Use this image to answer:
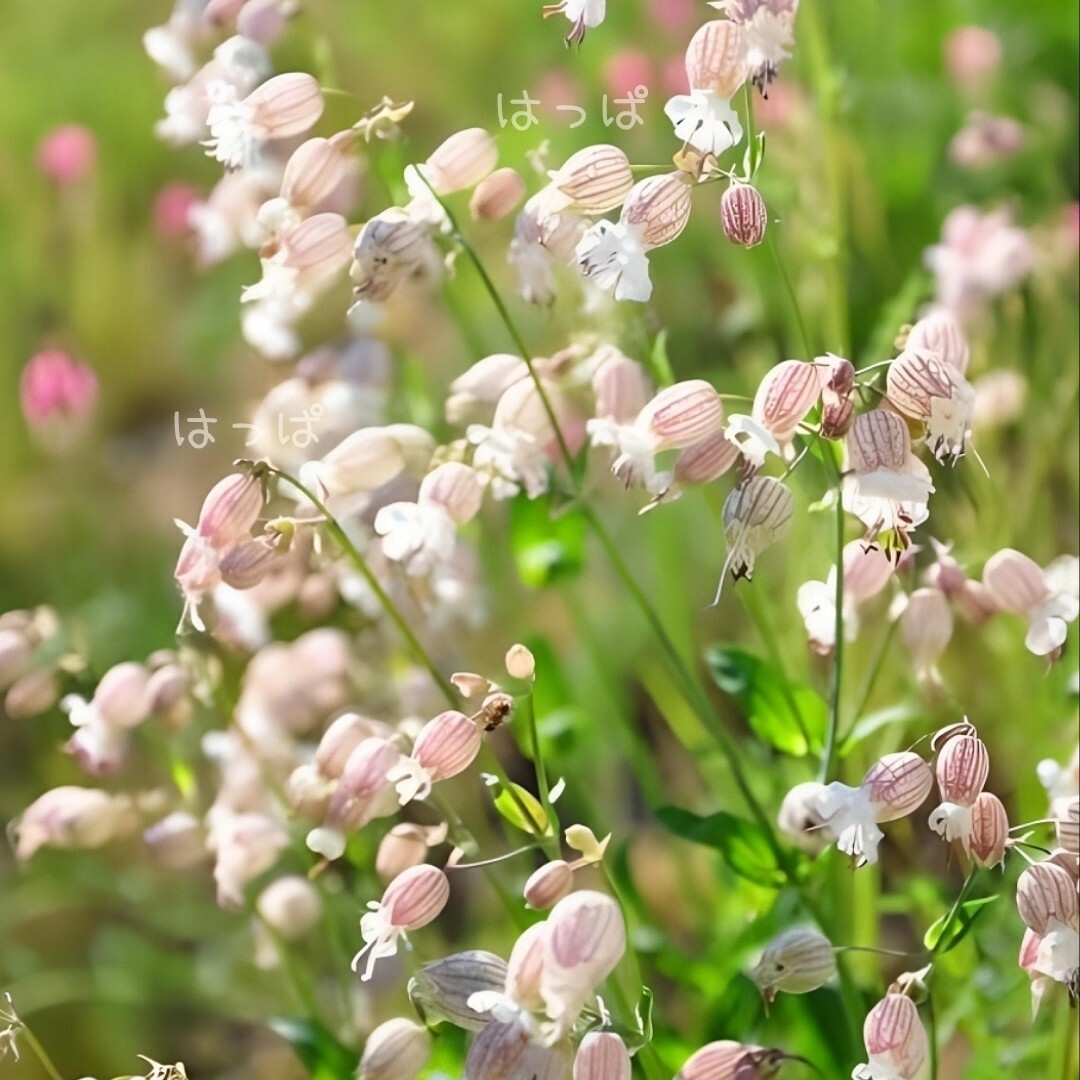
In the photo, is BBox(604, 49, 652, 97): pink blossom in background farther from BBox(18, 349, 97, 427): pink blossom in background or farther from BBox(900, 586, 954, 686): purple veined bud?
BBox(900, 586, 954, 686): purple veined bud

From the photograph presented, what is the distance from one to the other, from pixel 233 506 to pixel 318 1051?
0.30 m

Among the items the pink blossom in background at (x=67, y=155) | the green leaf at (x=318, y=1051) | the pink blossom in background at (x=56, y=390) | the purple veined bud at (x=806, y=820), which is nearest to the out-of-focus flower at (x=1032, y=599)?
the purple veined bud at (x=806, y=820)

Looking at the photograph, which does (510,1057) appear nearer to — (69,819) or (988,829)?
(988,829)

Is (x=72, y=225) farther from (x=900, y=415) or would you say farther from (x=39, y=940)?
(x=900, y=415)

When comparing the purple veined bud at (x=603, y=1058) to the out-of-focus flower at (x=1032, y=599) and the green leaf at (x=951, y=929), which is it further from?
the out-of-focus flower at (x=1032, y=599)

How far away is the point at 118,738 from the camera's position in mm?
747

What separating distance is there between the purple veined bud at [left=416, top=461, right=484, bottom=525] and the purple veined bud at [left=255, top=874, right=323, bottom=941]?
0.30 m

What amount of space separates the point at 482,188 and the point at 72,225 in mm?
1487

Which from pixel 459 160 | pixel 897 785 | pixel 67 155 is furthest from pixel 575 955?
pixel 67 155

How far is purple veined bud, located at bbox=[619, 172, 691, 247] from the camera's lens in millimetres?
526

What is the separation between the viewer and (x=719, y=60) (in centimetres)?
53

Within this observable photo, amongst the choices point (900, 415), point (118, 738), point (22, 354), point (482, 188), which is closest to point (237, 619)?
point (118, 738)

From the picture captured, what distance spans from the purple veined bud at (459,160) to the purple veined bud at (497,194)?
0.01 m

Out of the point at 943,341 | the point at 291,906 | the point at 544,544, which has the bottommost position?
the point at 291,906
